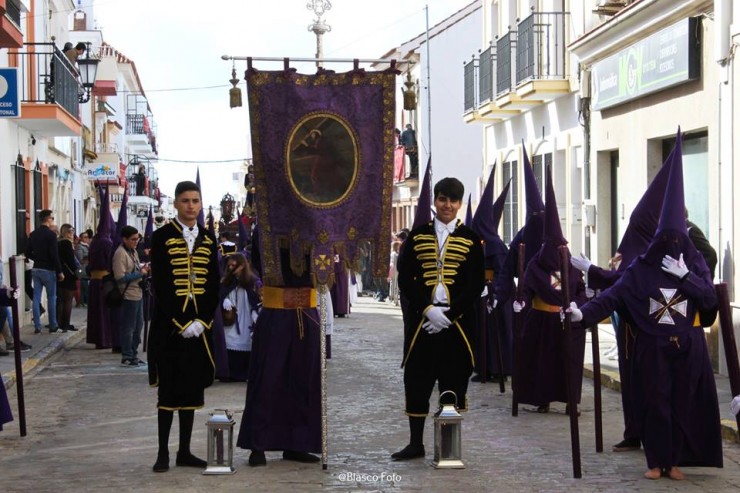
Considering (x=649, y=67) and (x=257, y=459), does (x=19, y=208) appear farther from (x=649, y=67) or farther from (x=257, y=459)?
(x=257, y=459)

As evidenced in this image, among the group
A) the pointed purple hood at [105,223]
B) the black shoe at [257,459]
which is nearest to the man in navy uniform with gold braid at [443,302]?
the black shoe at [257,459]

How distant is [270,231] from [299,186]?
366mm

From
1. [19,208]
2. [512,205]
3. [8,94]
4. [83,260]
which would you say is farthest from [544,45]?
[8,94]

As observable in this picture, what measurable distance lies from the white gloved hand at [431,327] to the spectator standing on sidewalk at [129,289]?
24.1 ft

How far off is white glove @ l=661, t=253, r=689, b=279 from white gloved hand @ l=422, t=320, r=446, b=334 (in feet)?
5.07

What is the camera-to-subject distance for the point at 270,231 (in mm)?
8820

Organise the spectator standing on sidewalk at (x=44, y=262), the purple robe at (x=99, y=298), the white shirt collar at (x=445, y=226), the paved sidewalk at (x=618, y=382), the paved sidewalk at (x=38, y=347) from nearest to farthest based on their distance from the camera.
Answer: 1. the white shirt collar at (x=445, y=226)
2. the paved sidewalk at (x=618, y=382)
3. the paved sidewalk at (x=38, y=347)
4. the purple robe at (x=99, y=298)
5. the spectator standing on sidewalk at (x=44, y=262)

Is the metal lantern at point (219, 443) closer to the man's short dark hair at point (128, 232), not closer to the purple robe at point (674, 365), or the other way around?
the purple robe at point (674, 365)

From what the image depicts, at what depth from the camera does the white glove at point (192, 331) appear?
8.59m

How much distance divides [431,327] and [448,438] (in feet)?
2.49

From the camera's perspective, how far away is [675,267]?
328 inches

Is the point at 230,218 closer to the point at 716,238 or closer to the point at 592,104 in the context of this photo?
the point at 592,104

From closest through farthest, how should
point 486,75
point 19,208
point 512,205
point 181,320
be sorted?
point 181,320
point 19,208
point 512,205
point 486,75

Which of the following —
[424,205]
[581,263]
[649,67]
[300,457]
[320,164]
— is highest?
[649,67]
